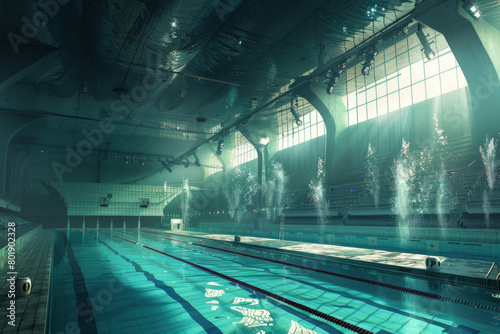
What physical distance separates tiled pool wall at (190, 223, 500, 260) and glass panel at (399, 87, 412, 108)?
1016 cm

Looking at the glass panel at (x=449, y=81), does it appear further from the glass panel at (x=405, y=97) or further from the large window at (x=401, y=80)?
the glass panel at (x=405, y=97)

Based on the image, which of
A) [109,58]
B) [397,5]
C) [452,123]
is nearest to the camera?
[397,5]

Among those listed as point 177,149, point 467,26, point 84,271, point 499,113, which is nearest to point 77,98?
point 84,271

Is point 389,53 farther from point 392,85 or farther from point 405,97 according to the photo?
point 405,97

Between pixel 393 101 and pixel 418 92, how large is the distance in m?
1.73

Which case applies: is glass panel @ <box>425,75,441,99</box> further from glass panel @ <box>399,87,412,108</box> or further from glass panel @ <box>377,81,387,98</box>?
glass panel @ <box>377,81,387,98</box>

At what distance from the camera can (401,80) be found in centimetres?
2030

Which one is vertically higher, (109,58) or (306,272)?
(109,58)

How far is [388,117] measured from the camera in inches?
844

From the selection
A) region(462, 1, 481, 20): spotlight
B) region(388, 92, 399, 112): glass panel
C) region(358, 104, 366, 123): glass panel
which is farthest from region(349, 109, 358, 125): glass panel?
region(462, 1, 481, 20): spotlight

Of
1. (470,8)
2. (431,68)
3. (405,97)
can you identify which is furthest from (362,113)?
(470,8)

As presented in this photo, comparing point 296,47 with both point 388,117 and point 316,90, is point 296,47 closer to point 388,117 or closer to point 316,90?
point 316,90

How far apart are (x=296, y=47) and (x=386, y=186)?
10864 mm

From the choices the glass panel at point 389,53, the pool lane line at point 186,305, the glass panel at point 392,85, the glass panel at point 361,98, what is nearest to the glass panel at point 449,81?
the glass panel at point 392,85
